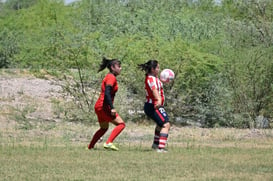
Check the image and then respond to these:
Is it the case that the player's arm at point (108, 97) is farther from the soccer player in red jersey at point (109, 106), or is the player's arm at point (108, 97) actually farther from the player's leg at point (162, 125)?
the player's leg at point (162, 125)

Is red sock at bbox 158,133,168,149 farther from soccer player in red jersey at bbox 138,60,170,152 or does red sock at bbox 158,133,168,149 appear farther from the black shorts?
the black shorts

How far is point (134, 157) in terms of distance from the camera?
43.9 ft

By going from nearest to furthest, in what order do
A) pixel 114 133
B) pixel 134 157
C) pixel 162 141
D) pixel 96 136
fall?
pixel 134 157, pixel 162 141, pixel 114 133, pixel 96 136

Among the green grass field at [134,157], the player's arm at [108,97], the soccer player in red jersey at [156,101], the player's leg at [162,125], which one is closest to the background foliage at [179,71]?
the green grass field at [134,157]

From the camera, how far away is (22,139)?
1705 centimetres

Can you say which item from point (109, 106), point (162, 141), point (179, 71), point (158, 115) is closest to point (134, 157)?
point (162, 141)

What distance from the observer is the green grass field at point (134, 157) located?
443 inches

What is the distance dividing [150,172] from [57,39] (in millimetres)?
11692

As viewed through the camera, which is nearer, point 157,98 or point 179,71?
point 157,98

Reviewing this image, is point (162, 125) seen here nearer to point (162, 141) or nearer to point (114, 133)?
point (162, 141)

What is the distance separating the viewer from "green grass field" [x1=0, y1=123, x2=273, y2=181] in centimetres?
1124

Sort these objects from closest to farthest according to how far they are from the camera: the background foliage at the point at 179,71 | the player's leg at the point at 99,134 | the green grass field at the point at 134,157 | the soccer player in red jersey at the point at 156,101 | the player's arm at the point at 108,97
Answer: the green grass field at the point at 134,157 → the player's arm at the point at 108,97 → the soccer player in red jersey at the point at 156,101 → the player's leg at the point at 99,134 → the background foliage at the point at 179,71

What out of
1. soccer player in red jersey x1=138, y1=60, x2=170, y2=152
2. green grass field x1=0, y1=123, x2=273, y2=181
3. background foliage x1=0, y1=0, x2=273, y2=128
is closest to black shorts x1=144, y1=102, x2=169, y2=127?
soccer player in red jersey x1=138, y1=60, x2=170, y2=152

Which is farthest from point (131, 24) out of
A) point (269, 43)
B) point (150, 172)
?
point (150, 172)
